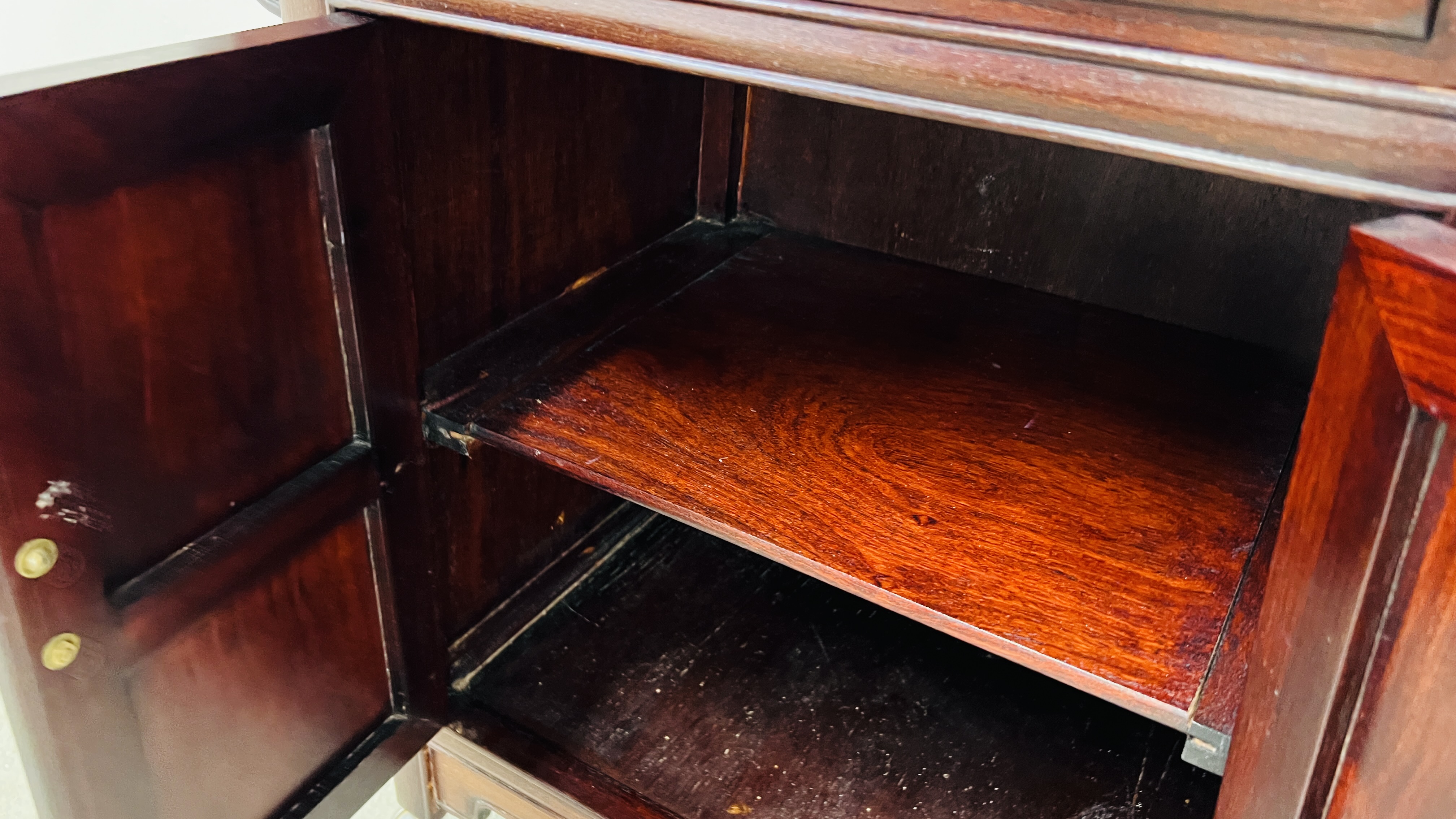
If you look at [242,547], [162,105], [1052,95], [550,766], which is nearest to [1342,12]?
[1052,95]

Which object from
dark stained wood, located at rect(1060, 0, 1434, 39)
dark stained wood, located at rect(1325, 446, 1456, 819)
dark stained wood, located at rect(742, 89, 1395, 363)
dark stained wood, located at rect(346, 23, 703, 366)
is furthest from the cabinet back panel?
dark stained wood, located at rect(1325, 446, 1456, 819)

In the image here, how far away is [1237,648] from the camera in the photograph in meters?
0.51

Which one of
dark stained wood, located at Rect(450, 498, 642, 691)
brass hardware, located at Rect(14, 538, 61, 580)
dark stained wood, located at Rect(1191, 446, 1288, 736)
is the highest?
brass hardware, located at Rect(14, 538, 61, 580)

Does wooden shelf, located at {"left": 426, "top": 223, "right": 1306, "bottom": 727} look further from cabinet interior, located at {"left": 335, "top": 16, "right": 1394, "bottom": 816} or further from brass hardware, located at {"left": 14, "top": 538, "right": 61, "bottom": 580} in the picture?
brass hardware, located at {"left": 14, "top": 538, "right": 61, "bottom": 580}

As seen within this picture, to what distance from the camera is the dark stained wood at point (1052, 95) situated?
33 centimetres

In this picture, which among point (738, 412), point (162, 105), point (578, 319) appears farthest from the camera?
point (578, 319)

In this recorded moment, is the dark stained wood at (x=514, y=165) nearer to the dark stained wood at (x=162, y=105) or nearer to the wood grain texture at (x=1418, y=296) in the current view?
the dark stained wood at (x=162, y=105)

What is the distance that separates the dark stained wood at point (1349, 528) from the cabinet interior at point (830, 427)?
3.1 inches

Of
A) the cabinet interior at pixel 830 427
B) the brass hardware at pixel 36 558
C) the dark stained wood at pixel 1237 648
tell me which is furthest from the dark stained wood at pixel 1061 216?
the brass hardware at pixel 36 558

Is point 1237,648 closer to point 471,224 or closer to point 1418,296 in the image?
point 1418,296

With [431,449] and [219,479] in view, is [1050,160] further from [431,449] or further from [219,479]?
[219,479]

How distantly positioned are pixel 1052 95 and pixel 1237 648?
0.98 ft

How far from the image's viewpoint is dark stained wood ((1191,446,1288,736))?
1.55ft

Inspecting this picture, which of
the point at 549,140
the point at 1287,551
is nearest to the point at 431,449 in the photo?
the point at 549,140
